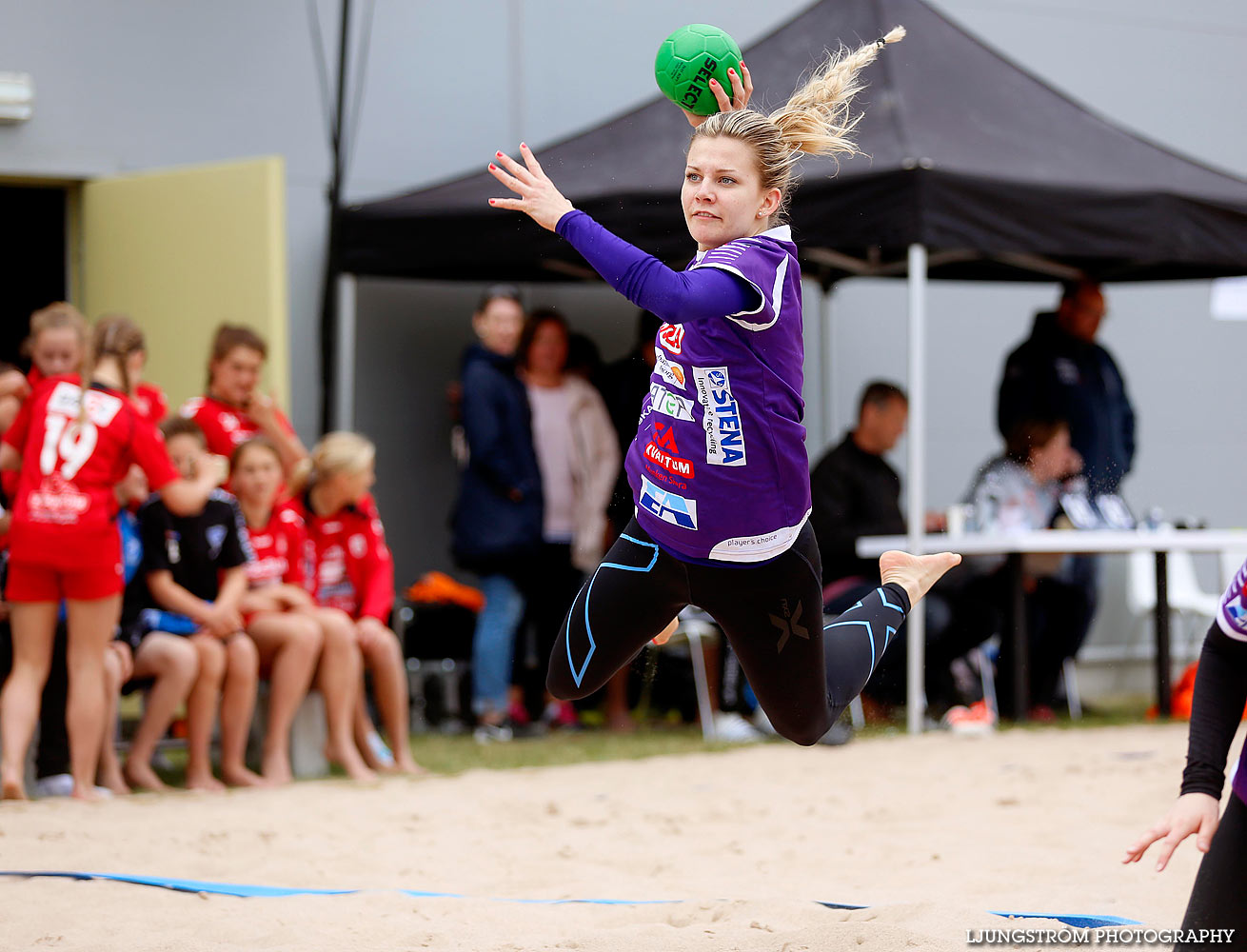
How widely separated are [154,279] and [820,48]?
348 centimetres

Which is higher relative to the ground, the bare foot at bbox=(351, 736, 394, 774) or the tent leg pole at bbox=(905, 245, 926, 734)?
the tent leg pole at bbox=(905, 245, 926, 734)

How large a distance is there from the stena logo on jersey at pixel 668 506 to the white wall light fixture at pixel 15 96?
5488mm

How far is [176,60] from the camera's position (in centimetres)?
790

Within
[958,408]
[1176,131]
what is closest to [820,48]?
[958,408]

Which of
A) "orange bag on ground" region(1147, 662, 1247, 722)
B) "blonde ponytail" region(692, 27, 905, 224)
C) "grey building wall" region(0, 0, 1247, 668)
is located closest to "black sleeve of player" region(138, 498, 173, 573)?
"grey building wall" region(0, 0, 1247, 668)

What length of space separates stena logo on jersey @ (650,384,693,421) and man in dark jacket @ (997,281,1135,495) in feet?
16.6

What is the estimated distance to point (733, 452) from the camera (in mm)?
3141

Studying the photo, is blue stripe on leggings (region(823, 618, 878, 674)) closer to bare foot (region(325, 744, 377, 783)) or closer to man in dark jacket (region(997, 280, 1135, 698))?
bare foot (region(325, 744, 377, 783))

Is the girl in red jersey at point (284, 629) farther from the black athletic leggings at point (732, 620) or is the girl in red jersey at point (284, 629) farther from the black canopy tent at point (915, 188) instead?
the black athletic leggings at point (732, 620)

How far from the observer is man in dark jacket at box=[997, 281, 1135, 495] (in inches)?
311

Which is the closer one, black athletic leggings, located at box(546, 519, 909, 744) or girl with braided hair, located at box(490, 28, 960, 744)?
girl with braided hair, located at box(490, 28, 960, 744)

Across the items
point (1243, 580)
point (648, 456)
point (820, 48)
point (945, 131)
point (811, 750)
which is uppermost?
point (820, 48)

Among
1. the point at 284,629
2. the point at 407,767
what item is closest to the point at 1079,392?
the point at 407,767

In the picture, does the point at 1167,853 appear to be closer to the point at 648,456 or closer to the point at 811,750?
the point at 648,456
